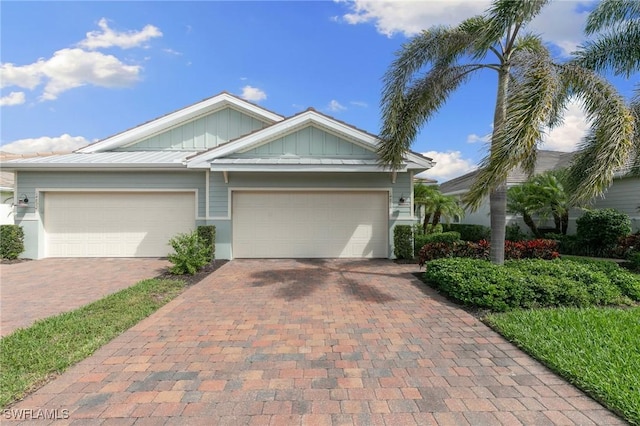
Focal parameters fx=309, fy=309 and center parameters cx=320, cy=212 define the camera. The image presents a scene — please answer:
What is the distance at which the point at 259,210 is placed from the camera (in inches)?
414

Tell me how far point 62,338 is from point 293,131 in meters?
7.90

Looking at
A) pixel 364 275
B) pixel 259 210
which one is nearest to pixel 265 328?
pixel 364 275

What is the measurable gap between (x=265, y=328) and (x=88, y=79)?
1217 cm

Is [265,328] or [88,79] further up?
[88,79]

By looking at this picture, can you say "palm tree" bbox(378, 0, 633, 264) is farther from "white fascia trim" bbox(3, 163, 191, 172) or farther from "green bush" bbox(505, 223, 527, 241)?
"white fascia trim" bbox(3, 163, 191, 172)

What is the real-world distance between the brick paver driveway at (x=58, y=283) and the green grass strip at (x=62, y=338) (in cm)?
54

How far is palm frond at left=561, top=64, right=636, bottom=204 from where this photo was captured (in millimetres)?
5422

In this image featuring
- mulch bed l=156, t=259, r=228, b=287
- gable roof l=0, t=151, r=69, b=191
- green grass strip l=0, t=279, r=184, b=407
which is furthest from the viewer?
gable roof l=0, t=151, r=69, b=191

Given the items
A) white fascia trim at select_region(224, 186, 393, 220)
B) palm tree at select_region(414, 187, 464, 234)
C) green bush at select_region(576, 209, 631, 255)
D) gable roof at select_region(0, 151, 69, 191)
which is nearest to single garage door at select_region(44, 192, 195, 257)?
white fascia trim at select_region(224, 186, 393, 220)

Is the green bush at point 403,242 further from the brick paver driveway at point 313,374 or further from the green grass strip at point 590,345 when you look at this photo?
the green grass strip at point 590,345

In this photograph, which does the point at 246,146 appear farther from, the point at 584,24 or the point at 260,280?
the point at 584,24

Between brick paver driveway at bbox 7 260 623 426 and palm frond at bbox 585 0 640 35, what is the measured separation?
10006 millimetres

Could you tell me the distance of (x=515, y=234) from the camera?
1346cm

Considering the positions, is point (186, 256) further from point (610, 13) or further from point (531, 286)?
point (610, 13)
